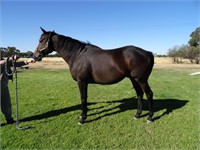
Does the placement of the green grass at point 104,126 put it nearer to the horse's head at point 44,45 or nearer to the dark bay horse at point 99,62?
the dark bay horse at point 99,62

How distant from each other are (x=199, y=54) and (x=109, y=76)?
1477 inches

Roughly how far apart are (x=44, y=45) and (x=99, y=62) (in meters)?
1.48

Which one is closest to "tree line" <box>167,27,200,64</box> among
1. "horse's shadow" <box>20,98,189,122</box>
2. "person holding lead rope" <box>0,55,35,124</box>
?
"horse's shadow" <box>20,98,189,122</box>

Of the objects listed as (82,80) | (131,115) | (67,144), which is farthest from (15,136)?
(131,115)

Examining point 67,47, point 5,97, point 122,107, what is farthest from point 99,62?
point 5,97

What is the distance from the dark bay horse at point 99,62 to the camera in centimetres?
474

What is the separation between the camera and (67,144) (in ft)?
12.5

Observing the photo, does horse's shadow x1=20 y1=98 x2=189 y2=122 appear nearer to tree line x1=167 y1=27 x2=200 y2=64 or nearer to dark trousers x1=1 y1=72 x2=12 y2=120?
dark trousers x1=1 y1=72 x2=12 y2=120

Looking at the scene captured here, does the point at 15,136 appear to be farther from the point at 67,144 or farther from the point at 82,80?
the point at 82,80

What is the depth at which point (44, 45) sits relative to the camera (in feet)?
16.9

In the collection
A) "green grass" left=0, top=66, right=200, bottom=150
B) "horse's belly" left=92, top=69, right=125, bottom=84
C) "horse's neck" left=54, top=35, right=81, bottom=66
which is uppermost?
"horse's neck" left=54, top=35, right=81, bottom=66

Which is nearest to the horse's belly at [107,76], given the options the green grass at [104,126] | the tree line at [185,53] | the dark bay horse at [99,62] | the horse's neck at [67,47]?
the dark bay horse at [99,62]

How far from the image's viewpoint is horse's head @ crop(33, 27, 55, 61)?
5.14 meters

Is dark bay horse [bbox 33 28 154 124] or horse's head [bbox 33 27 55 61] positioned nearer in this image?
dark bay horse [bbox 33 28 154 124]
